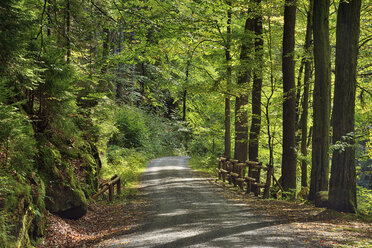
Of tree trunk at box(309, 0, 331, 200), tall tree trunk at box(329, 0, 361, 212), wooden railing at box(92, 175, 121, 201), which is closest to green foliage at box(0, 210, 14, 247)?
wooden railing at box(92, 175, 121, 201)

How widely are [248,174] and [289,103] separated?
3461mm

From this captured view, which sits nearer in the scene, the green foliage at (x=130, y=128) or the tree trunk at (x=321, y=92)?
the tree trunk at (x=321, y=92)

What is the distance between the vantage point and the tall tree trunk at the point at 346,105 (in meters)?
8.24

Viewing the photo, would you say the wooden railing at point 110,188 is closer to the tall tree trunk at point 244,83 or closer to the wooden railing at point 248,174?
the wooden railing at point 248,174

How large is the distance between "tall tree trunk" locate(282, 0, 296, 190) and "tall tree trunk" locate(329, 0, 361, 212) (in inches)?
137

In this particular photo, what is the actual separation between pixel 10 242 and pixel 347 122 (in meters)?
8.30

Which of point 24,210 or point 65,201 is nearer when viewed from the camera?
point 24,210

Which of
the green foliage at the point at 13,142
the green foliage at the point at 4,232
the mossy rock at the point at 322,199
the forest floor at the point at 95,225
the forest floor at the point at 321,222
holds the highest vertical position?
the green foliage at the point at 13,142

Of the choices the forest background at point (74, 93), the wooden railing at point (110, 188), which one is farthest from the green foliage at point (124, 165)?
the wooden railing at point (110, 188)

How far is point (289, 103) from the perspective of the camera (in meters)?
12.1

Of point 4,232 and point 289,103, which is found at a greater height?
point 289,103

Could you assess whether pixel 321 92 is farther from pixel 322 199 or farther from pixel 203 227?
pixel 203 227

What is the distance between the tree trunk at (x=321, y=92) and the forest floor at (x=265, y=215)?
1220 millimetres

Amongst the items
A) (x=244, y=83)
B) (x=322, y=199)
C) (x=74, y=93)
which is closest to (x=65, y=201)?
(x=74, y=93)
